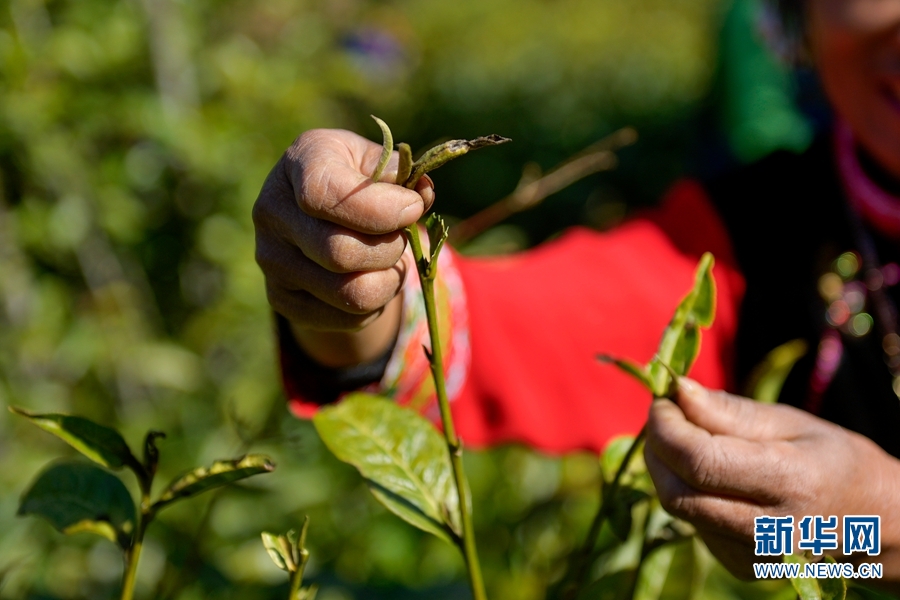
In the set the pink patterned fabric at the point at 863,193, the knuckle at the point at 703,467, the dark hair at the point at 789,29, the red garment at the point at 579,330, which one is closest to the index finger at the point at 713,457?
the knuckle at the point at 703,467

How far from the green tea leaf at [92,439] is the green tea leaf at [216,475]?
1.3 inches

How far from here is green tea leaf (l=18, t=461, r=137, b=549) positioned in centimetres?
55

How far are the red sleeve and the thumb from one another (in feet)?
2.28

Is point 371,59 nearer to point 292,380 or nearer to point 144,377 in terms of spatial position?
point 144,377

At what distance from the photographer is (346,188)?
501 millimetres

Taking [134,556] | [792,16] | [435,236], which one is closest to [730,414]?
[435,236]

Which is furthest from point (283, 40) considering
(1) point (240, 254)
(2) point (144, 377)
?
(2) point (144, 377)

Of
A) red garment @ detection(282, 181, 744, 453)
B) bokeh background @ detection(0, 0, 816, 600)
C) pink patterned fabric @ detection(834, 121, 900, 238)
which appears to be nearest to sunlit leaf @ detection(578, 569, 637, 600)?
bokeh background @ detection(0, 0, 816, 600)

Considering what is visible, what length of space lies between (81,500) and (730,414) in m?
0.45

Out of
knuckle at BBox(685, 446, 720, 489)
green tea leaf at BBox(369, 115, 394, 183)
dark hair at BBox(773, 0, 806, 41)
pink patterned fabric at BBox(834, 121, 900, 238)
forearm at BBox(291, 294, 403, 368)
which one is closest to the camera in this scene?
green tea leaf at BBox(369, 115, 394, 183)

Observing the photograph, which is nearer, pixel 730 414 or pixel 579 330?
pixel 730 414

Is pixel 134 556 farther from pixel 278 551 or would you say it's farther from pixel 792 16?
pixel 792 16

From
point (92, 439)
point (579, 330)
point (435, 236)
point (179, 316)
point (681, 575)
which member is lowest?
point (179, 316)

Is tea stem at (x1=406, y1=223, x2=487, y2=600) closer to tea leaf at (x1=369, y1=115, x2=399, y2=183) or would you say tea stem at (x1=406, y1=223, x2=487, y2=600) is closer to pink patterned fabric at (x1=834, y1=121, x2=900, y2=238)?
tea leaf at (x1=369, y1=115, x2=399, y2=183)
